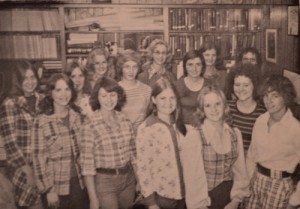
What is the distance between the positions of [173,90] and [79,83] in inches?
24.1

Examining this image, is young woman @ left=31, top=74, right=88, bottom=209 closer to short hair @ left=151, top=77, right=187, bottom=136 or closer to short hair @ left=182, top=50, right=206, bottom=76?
short hair @ left=151, top=77, right=187, bottom=136

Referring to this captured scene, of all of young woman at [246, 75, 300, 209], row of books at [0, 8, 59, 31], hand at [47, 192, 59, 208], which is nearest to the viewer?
row of books at [0, 8, 59, 31]

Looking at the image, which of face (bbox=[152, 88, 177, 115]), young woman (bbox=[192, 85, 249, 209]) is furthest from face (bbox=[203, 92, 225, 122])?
face (bbox=[152, 88, 177, 115])

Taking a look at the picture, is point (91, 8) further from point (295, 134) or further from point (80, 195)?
point (295, 134)

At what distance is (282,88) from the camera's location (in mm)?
2834

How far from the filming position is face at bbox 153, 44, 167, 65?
2758 mm

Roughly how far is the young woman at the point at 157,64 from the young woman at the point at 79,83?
1.15ft

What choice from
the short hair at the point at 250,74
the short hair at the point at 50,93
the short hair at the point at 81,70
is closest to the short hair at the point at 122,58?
the short hair at the point at 81,70

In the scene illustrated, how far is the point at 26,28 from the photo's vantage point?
266 cm

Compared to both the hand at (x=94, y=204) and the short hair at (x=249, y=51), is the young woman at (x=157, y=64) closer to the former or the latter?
the short hair at (x=249, y=51)

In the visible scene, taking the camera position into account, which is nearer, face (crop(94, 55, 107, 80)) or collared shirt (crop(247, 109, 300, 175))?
face (crop(94, 55, 107, 80))

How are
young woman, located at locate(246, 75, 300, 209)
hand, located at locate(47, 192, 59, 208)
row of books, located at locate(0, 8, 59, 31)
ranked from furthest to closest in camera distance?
young woman, located at locate(246, 75, 300, 209)
hand, located at locate(47, 192, 59, 208)
row of books, located at locate(0, 8, 59, 31)

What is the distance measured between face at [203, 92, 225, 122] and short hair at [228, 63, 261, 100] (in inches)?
4.9

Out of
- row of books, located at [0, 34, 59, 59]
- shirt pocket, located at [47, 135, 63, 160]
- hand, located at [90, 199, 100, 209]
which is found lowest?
hand, located at [90, 199, 100, 209]
